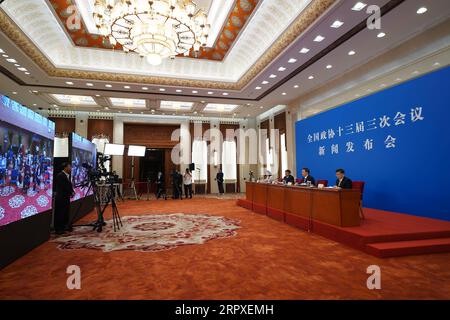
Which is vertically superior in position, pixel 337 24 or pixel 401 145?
pixel 337 24

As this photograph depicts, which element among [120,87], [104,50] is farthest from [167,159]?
[104,50]

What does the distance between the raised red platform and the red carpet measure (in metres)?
0.12

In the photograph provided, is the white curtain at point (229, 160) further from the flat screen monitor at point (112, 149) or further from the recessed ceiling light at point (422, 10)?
the recessed ceiling light at point (422, 10)

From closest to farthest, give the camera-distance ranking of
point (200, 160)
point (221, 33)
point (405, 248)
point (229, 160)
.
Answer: point (405, 248) < point (221, 33) < point (200, 160) < point (229, 160)

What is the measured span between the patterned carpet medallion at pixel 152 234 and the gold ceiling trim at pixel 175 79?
438 cm

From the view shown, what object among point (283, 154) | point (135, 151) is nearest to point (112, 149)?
point (135, 151)

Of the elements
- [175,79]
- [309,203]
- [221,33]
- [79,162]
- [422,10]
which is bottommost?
[309,203]

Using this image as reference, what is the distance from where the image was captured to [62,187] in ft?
16.0

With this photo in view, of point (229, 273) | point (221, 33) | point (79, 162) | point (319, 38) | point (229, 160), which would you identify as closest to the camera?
point (229, 273)

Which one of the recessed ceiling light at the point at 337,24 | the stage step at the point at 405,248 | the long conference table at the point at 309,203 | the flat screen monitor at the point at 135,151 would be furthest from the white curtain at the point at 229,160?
the stage step at the point at 405,248

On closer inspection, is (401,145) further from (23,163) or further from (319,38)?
(23,163)

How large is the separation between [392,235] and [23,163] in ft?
17.3

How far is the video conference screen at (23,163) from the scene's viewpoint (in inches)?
120
